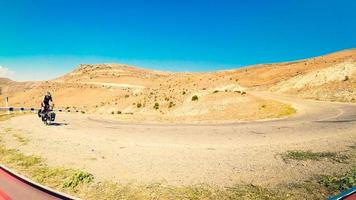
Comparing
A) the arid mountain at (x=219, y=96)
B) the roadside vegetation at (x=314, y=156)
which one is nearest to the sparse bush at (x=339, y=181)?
the roadside vegetation at (x=314, y=156)

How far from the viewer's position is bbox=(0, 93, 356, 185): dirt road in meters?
8.90

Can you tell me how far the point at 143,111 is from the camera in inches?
1468

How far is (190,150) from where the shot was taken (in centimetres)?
1236

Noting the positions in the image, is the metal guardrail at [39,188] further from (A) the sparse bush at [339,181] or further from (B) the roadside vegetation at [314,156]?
(B) the roadside vegetation at [314,156]

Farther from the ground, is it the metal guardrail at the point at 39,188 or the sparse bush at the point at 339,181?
the sparse bush at the point at 339,181

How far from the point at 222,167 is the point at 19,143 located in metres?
10.9

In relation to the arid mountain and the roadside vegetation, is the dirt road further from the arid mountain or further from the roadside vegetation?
the arid mountain

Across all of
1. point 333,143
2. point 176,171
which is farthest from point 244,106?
point 176,171

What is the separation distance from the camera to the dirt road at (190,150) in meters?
8.90

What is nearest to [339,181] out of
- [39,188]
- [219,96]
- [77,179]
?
[77,179]

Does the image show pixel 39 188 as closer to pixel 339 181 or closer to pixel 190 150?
pixel 190 150

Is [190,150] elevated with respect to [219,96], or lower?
lower

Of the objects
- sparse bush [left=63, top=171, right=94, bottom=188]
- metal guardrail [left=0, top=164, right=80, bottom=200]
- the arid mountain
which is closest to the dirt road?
sparse bush [left=63, top=171, right=94, bottom=188]

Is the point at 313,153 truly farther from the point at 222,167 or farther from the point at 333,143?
the point at 222,167
